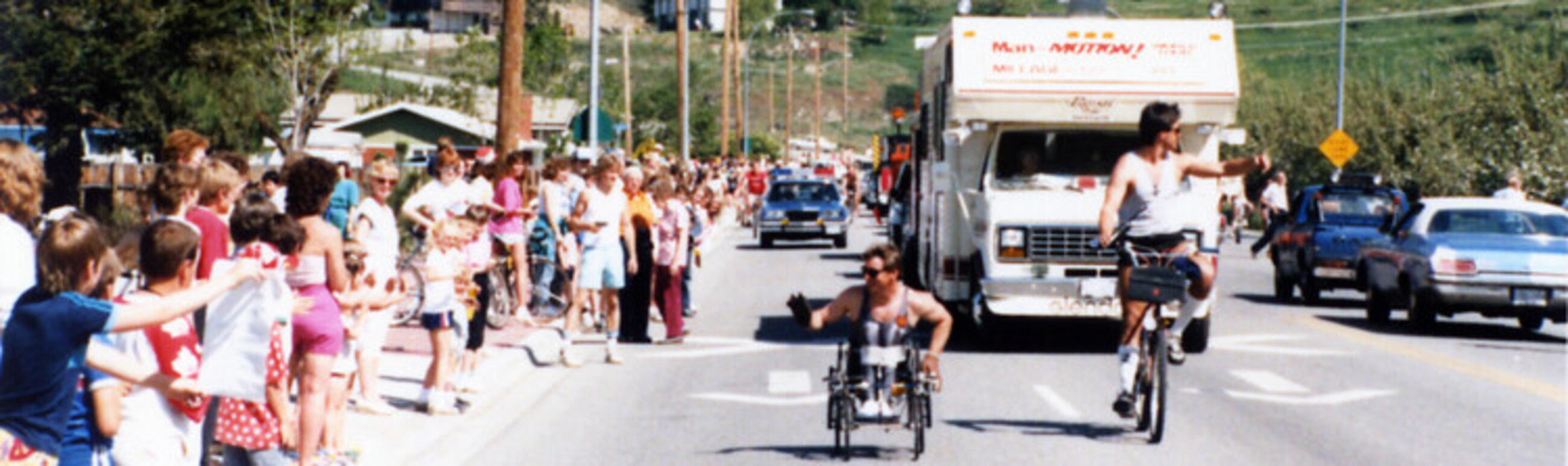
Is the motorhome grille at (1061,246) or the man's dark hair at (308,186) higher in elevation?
the man's dark hair at (308,186)

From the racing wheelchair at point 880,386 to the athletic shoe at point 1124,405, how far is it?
4.69ft

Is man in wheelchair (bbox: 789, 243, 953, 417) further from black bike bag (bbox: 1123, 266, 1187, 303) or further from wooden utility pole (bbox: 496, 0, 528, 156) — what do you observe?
wooden utility pole (bbox: 496, 0, 528, 156)

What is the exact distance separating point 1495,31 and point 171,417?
1978 inches

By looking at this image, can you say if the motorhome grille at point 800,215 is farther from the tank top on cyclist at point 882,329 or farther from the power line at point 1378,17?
the power line at point 1378,17

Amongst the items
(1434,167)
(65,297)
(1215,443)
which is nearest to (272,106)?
(1434,167)

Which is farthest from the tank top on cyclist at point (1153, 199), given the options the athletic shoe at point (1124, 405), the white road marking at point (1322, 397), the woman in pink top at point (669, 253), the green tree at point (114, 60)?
the green tree at point (114, 60)

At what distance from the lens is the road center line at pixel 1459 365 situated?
582 inches

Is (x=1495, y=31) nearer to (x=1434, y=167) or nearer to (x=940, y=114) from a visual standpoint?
(x=1434, y=167)

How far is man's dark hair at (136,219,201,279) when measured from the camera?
680cm

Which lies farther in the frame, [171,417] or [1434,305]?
[1434,305]

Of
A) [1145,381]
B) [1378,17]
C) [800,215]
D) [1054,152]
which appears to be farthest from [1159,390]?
[1378,17]

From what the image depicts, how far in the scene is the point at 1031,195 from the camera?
57.8 feet

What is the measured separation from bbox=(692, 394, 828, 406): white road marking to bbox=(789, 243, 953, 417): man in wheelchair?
11.0ft

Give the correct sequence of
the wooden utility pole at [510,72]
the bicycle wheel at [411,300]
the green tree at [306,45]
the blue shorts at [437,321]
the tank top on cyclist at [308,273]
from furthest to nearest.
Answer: the green tree at [306,45] < the wooden utility pole at [510,72] < the bicycle wheel at [411,300] < the blue shorts at [437,321] < the tank top on cyclist at [308,273]
